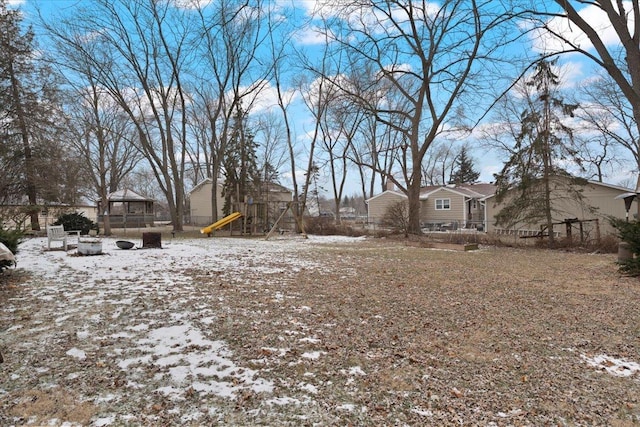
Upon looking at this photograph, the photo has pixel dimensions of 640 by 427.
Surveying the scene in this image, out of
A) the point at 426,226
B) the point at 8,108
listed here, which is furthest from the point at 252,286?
the point at 426,226

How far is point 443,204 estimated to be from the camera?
2878 centimetres

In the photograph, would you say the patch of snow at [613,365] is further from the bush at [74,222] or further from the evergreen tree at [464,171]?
the evergreen tree at [464,171]

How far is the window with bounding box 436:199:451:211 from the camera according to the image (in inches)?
1124

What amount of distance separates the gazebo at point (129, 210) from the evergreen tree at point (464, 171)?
1335 inches

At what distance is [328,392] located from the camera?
2.66 meters

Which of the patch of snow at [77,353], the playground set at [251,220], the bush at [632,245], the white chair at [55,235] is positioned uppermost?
the playground set at [251,220]

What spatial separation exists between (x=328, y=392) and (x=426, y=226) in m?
25.4

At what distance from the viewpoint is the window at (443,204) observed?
1124 inches

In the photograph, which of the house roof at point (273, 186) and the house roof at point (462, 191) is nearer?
the house roof at point (462, 191)

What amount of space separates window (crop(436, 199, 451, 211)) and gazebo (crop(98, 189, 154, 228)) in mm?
23277

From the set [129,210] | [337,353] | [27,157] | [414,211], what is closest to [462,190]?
[414,211]

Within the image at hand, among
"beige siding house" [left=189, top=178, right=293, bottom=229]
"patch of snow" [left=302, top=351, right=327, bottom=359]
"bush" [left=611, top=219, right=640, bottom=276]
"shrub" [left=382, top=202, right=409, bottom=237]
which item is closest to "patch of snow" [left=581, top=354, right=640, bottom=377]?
"patch of snow" [left=302, top=351, right=327, bottom=359]

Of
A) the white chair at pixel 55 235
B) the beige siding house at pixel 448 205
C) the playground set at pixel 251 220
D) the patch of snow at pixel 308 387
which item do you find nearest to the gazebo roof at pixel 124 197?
the playground set at pixel 251 220

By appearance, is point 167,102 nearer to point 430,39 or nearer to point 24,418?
point 430,39
